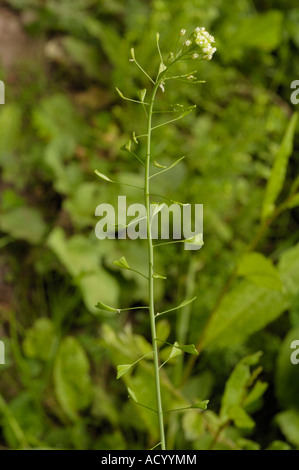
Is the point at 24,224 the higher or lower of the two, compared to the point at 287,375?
higher

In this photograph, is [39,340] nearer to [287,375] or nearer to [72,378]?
[72,378]

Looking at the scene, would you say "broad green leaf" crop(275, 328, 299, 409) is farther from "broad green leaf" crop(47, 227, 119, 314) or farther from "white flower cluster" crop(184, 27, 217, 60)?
"white flower cluster" crop(184, 27, 217, 60)

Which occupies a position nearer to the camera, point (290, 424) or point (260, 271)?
point (260, 271)

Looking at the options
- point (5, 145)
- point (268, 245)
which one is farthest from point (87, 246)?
point (268, 245)

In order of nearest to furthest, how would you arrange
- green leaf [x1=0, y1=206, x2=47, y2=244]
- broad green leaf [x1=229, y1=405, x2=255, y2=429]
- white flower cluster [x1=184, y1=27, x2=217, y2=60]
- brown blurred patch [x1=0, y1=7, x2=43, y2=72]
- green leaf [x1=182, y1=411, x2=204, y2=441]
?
white flower cluster [x1=184, y1=27, x2=217, y2=60]
broad green leaf [x1=229, y1=405, x2=255, y2=429]
green leaf [x1=182, y1=411, x2=204, y2=441]
green leaf [x1=0, y1=206, x2=47, y2=244]
brown blurred patch [x1=0, y1=7, x2=43, y2=72]

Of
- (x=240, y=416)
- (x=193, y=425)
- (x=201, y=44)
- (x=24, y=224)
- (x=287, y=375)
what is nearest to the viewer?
(x=201, y=44)

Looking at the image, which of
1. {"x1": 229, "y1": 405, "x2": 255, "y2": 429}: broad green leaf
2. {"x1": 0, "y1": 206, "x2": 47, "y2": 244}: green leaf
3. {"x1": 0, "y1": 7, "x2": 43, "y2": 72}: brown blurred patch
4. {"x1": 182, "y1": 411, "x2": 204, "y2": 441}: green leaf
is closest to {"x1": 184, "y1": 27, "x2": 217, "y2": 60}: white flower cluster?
{"x1": 229, "y1": 405, "x2": 255, "y2": 429}: broad green leaf

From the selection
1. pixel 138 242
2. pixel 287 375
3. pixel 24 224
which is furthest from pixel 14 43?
pixel 287 375
